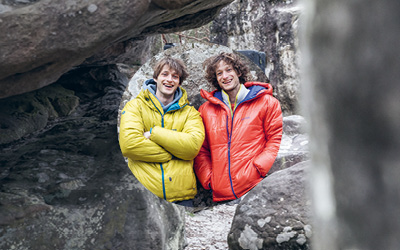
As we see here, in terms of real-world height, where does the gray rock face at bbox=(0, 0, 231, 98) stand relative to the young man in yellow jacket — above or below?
above

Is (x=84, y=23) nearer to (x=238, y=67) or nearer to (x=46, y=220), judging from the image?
(x=238, y=67)

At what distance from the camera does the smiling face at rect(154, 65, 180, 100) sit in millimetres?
1885

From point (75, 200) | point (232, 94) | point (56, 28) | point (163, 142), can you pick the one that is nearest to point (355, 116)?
point (56, 28)

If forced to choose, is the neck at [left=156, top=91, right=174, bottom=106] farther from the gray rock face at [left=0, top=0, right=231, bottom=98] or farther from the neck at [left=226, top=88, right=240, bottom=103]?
the gray rock face at [left=0, top=0, right=231, bottom=98]

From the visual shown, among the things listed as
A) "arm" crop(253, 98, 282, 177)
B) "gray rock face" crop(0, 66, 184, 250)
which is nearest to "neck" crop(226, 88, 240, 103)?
"arm" crop(253, 98, 282, 177)

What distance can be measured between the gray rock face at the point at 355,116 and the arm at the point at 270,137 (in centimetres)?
158

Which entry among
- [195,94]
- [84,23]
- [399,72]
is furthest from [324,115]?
[195,94]

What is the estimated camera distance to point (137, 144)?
5.71 ft

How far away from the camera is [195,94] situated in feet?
6.73

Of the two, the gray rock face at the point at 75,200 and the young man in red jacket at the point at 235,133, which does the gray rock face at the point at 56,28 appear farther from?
the gray rock face at the point at 75,200

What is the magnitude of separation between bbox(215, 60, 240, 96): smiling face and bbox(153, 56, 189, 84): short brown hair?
0.17m

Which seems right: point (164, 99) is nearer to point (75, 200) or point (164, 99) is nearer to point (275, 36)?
point (75, 200)

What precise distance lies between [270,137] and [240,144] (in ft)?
0.49

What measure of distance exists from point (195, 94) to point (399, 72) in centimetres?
189
